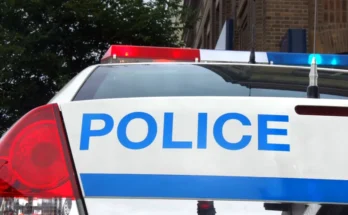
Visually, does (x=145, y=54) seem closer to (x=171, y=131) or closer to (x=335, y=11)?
(x=171, y=131)

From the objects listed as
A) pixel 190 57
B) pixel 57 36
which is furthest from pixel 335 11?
pixel 190 57

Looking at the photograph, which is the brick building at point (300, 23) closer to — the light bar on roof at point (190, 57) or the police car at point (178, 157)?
the light bar on roof at point (190, 57)

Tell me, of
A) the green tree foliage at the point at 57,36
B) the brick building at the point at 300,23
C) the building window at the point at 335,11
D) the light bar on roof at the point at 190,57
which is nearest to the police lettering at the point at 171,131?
the light bar on roof at the point at 190,57

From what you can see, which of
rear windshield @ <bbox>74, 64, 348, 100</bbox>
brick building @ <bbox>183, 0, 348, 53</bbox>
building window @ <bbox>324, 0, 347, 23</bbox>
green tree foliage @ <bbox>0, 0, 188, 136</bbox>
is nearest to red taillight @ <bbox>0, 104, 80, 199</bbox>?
rear windshield @ <bbox>74, 64, 348, 100</bbox>

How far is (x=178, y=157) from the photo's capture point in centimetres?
232

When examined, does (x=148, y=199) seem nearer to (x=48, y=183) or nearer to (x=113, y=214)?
(x=113, y=214)

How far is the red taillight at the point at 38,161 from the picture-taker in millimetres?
2273

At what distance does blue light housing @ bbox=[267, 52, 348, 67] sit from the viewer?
620 cm

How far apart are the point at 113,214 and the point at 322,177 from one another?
0.66m

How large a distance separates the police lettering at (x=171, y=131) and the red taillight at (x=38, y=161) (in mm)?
82

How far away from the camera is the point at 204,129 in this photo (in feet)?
7.71

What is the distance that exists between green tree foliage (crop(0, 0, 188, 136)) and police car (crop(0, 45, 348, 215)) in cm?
1286

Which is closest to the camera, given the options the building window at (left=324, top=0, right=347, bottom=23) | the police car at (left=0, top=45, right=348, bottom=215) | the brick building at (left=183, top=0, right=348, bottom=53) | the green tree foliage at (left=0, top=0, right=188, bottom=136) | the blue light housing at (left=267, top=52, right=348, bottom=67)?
the police car at (left=0, top=45, right=348, bottom=215)

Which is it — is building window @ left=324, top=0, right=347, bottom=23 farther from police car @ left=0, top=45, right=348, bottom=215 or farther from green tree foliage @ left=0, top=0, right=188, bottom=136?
police car @ left=0, top=45, right=348, bottom=215
